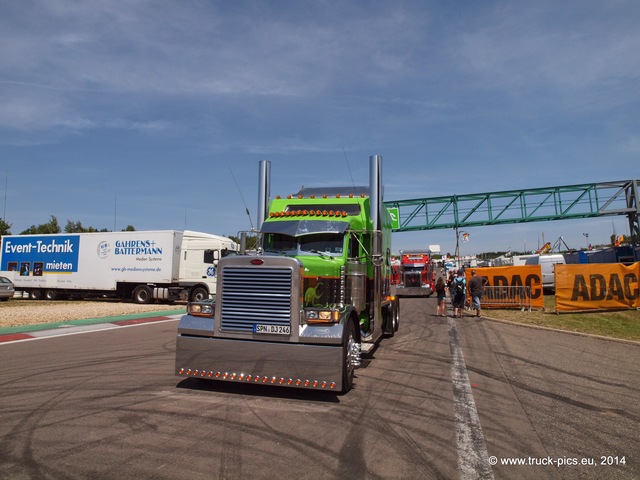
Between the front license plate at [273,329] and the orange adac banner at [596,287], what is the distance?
560 inches

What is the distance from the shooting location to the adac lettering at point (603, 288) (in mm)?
17219

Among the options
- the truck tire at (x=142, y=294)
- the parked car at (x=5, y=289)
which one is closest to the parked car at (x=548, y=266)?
the truck tire at (x=142, y=294)

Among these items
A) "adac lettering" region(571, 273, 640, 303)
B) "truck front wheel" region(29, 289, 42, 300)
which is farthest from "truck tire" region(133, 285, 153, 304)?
"adac lettering" region(571, 273, 640, 303)

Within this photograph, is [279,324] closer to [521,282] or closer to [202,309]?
[202,309]

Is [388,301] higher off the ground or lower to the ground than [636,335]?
higher

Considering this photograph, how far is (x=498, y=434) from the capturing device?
16.6 feet

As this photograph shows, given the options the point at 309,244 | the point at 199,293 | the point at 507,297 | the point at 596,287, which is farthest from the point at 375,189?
the point at 199,293

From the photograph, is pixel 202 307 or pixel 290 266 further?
pixel 202 307

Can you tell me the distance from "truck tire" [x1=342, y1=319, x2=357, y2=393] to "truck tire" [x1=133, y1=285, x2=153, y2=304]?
20.5m

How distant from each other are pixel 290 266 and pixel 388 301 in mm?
5848

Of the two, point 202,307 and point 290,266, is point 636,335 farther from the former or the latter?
point 202,307

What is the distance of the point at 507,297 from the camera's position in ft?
67.6

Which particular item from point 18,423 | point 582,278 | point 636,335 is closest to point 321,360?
point 18,423

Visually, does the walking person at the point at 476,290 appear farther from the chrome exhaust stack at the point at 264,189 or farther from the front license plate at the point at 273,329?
the front license plate at the point at 273,329
